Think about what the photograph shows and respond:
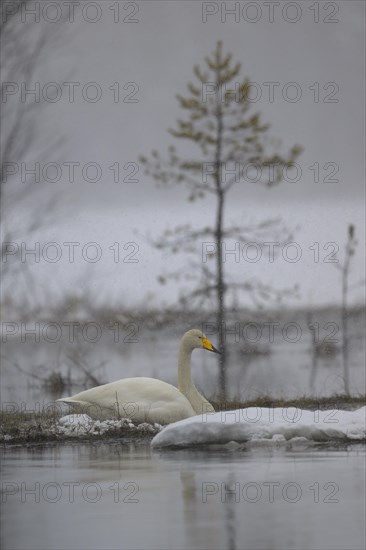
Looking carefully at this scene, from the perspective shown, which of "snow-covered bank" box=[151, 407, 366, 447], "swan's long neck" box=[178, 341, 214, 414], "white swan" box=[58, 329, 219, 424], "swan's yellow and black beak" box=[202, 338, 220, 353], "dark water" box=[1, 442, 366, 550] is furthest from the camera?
"swan's yellow and black beak" box=[202, 338, 220, 353]

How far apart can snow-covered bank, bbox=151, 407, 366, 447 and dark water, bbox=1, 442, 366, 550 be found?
396 millimetres

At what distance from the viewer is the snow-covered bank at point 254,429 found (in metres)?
15.6

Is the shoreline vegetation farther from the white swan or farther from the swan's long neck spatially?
the swan's long neck

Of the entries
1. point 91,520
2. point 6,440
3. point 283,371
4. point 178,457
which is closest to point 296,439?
point 178,457

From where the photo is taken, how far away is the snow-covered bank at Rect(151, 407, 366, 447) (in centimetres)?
1565

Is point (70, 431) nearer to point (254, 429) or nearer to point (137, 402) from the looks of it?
point (137, 402)

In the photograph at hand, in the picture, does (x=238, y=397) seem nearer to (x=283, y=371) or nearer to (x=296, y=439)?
(x=296, y=439)

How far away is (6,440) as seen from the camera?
1745cm

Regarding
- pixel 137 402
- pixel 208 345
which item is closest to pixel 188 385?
pixel 208 345

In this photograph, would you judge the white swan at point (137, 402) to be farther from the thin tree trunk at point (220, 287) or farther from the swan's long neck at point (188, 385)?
the thin tree trunk at point (220, 287)

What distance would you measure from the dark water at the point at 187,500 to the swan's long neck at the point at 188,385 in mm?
3715

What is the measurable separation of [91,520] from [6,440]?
7820 millimetres

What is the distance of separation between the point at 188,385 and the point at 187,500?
28.3 ft

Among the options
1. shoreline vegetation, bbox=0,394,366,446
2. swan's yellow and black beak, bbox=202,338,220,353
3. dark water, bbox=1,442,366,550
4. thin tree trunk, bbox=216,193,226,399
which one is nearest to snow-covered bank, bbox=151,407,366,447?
dark water, bbox=1,442,366,550
